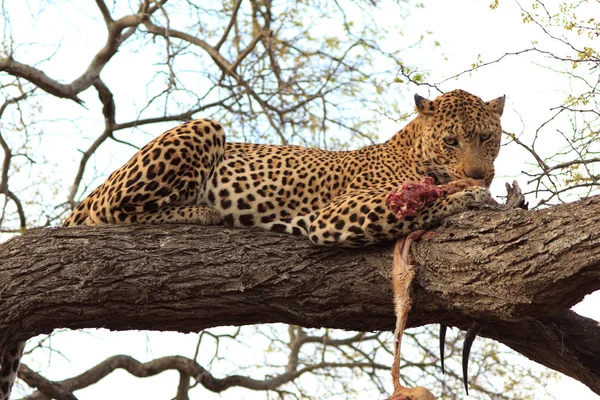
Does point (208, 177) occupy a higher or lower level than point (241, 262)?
higher

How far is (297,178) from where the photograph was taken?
A: 7258mm

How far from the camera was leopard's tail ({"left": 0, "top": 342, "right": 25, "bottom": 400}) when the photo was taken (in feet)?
21.4

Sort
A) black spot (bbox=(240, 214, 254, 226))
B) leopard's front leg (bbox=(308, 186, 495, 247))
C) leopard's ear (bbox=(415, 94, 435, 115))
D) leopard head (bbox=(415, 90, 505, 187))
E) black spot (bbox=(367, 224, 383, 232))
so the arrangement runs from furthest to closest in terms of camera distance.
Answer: leopard's ear (bbox=(415, 94, 435, 115)) → leopard head (bbox=(415, 90, 505, 187)) → black spot (bbox=(240, 214, 254, 226)) → black spot (bbox=(367, 224, 383, 232)) → leopard's front leg (bbox=(308, 186, 495, 247))

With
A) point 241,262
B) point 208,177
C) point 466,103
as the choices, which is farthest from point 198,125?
point 466,103

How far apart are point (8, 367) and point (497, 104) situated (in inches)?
176

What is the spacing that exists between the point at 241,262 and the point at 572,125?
2.63 meters

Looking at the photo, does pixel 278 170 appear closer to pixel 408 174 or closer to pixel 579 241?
pixel 408 174

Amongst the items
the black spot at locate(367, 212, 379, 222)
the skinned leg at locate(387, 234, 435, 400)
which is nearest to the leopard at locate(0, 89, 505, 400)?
the black spot at locate(367, 212, 379, 222)

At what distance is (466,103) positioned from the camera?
7496 mm

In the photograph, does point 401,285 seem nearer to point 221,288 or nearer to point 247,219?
point 221,288

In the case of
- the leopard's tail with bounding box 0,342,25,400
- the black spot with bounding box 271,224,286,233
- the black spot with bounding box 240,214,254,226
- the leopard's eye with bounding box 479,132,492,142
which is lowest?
the leopard's tail with bounding box 0,342,25,400

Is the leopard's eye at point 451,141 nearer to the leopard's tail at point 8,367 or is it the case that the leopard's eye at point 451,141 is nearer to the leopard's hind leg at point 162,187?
the leopard's hind leg at point 162,187

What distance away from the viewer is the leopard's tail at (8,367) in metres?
6.52

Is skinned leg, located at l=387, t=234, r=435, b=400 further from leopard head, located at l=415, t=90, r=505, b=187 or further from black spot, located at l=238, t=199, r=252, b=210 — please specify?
black spot, located at l=238, t=199, r=252, b=210
